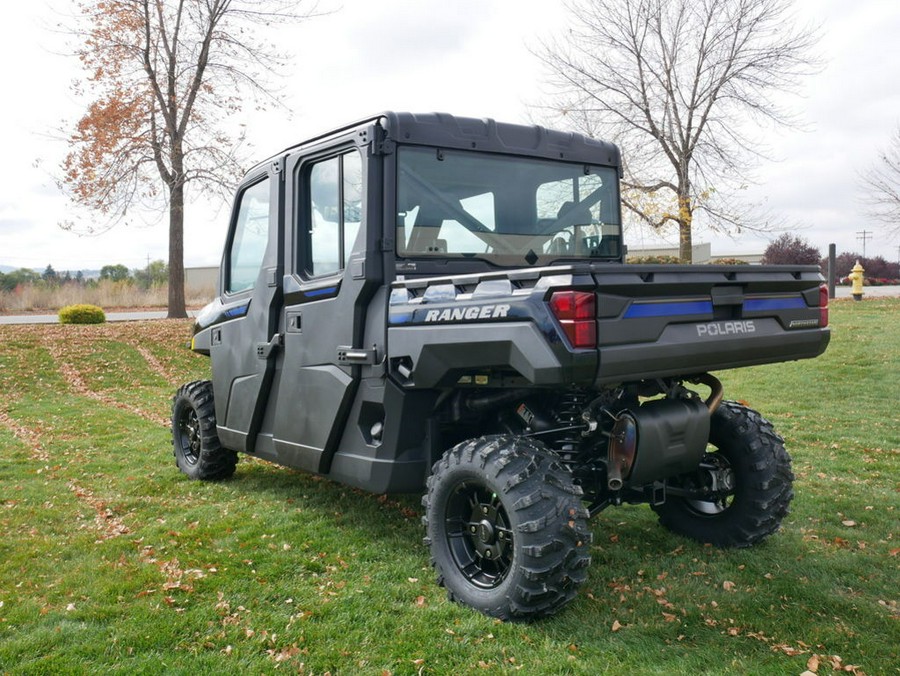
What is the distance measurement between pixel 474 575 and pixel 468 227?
2000 millimetres

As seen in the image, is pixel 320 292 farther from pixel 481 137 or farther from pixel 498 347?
pixel 498 347

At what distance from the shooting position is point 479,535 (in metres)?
4.22

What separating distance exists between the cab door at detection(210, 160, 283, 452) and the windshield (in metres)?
1.22

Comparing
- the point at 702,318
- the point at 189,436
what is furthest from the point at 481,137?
the point at 189,436

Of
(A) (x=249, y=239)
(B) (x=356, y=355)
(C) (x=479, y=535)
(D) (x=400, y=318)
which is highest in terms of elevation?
(A) (x=249, y=239)

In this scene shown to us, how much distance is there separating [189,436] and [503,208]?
3.92 metres

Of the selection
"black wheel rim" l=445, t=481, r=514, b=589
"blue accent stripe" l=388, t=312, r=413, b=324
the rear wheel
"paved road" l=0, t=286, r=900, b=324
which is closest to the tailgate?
"black wheel rim" l=445, t=481, r=514, b=589

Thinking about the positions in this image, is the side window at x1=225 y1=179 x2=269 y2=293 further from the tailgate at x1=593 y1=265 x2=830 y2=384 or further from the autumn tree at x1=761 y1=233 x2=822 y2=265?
the autumn tree at x1=761 y1=233 x2=822 y2=265

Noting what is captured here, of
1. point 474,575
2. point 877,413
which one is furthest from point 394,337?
point 877,413

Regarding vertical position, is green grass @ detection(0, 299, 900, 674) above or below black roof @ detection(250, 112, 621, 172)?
below

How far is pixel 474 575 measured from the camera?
4266 mm

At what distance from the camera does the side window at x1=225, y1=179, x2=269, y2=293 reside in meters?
5.83

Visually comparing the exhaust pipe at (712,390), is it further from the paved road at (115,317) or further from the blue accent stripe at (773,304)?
the paved road at (115,317)

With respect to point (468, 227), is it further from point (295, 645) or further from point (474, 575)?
point (295, 645)
